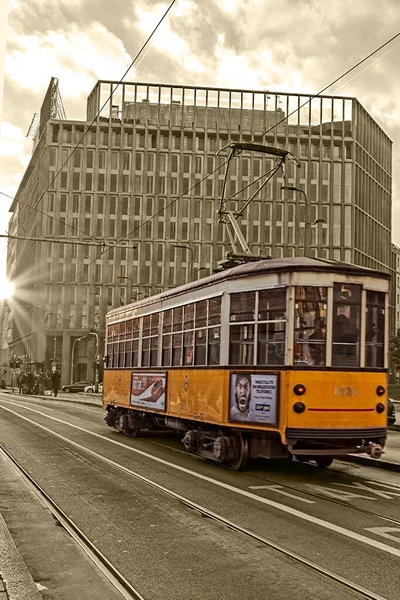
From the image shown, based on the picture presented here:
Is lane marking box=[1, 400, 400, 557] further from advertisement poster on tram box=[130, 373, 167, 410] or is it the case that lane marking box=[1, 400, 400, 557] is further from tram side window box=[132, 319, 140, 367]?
tram side window box=[132, 319, 140, 367]

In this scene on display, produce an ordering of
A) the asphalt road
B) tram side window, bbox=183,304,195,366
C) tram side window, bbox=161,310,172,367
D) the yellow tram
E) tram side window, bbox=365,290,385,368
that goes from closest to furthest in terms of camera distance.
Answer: the asphalt road, the yellow tram, tram side window, bbox=365,290,385,368, tram side window, bbox=183,304,195,366, tram side window, bbox=161,310,172,367

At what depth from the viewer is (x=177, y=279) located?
8275cm

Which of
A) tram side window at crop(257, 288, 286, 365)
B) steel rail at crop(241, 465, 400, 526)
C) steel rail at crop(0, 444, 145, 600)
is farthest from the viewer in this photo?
tram side window at crop(257, 288, 286, 365)

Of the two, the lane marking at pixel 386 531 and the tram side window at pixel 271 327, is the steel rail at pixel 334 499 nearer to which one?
the lane marking at pixel 386 531

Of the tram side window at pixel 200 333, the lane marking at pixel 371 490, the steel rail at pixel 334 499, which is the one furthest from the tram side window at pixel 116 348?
the lane marking at pixel 371 490

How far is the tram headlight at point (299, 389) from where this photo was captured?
34.3 ft

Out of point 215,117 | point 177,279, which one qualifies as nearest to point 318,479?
point 177,279

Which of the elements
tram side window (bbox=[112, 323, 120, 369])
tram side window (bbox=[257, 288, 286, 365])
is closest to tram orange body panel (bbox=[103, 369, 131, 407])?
tram side window (bbox=[112, 323, 120, 369])

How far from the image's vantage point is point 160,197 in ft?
274

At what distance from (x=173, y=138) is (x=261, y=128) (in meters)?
10.4

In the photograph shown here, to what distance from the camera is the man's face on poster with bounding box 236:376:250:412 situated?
442 inches

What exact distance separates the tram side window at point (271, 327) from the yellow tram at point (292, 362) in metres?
0.02

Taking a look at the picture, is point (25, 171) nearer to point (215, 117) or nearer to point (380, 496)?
point (215, 117)

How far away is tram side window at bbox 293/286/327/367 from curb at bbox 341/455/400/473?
2376 millimetres
